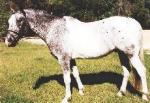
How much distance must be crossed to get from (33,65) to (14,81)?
272 centimetres

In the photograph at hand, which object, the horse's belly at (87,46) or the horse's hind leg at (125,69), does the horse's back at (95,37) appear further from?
the horse's hind leg at (125,69)

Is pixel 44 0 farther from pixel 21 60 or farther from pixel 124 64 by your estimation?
pixel 124 64

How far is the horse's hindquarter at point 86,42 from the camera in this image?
32.9ft

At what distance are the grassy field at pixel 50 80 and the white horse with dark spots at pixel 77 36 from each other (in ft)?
2.42

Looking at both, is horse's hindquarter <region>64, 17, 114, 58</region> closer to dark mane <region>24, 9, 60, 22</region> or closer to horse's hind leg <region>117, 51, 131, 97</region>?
dark mane <region>24, 9, 60, 22</region>

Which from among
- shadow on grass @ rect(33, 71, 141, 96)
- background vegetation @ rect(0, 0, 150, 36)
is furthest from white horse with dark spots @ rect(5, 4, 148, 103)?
background vegetation @ rect(0, 0, 150, 36)

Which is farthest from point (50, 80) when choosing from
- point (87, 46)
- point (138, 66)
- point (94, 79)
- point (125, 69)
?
point (138, 66)

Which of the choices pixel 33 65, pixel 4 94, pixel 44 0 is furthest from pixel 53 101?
pixel 44 0

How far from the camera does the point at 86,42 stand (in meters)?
10.0

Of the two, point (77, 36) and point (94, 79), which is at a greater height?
point (77, 36)

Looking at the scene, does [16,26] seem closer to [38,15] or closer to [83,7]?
[38,15]

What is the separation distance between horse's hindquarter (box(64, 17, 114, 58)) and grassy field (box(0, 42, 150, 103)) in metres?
1.22

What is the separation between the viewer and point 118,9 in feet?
87.8

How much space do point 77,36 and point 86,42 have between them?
0.28 m
